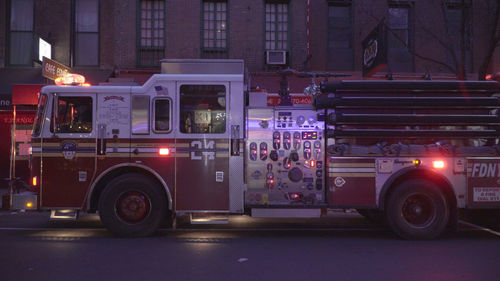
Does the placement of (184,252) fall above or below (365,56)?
below

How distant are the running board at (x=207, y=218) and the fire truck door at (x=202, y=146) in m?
0.19

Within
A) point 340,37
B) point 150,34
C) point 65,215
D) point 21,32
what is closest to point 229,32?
point 150,34

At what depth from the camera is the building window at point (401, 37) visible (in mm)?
15844

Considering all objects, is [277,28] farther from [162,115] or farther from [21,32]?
[21,32]

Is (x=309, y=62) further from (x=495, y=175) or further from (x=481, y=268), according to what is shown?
(x=481, y=268)

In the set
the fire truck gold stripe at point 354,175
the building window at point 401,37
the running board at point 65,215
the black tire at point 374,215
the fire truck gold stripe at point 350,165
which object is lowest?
the black tire at point 374,215

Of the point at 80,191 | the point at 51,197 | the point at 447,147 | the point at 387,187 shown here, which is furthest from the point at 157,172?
the point at 447,147

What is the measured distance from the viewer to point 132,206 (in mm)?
7398

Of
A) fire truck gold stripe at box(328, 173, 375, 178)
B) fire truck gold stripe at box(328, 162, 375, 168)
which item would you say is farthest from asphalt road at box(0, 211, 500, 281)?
fire truck gold stripe at box(328, 162, 375, 168)

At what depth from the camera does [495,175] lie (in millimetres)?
7543

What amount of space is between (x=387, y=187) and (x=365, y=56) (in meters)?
7.67

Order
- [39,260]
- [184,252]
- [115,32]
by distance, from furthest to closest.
A: [115,32]
[184,252]
[39,260]

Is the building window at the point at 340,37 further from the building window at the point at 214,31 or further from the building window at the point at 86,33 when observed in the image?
the building window at the point at 86,33

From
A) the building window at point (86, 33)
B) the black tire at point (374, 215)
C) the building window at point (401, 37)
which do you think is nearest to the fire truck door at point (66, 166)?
the black tire at point (374, 215)
